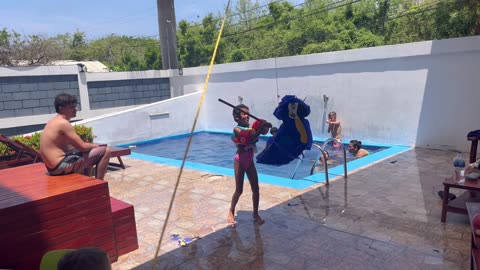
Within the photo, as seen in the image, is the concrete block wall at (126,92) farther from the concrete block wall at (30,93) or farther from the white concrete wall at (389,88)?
the white concrete wall at (389,88)

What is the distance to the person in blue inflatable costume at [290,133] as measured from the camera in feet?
18.3

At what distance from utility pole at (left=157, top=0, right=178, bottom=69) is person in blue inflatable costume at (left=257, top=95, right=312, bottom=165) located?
11255mm

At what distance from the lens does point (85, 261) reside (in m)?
1.73

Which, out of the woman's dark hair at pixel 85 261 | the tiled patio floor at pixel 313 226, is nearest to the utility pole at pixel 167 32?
the tiled patio floor at pixel 313 226

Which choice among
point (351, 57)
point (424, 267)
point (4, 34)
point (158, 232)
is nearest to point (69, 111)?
point (158, 232)

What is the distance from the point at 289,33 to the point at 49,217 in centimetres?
2014

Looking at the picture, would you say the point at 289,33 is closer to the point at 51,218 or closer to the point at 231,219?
the point at 231,219

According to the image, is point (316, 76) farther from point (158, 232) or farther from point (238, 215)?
point (158, 232)

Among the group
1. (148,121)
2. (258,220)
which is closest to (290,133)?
(258,220)

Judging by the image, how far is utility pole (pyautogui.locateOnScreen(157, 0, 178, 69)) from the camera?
16.0 metres

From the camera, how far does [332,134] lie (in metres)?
10.7

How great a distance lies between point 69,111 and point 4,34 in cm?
1149

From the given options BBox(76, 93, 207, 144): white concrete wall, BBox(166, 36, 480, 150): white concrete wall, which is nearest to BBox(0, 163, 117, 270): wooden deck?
BBox(76, 93, 207, 144): white concrete wall

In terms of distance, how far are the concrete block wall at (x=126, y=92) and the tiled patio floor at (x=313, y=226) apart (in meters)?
7.16
